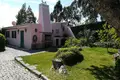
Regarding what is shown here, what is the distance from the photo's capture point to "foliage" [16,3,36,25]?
144ft

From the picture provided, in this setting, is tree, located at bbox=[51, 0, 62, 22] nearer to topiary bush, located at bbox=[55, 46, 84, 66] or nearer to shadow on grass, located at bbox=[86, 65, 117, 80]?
topiary bush, located at bbox=[55, 46, 84, 66]

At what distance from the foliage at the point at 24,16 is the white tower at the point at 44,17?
23149mm

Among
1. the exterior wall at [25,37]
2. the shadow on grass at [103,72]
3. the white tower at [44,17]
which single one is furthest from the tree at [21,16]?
the shadow on grass at [103,72]

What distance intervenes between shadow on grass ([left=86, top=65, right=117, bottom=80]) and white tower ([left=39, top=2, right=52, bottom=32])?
13.9 m

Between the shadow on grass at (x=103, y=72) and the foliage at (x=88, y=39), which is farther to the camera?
the foliage at (x=88, y=39)

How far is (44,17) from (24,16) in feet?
83.1

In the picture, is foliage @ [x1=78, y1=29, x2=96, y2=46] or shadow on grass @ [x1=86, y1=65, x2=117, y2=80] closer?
shadow on grass @ [x1=86, y1=65, x2=117, y2=80]

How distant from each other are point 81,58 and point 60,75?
2.55 m

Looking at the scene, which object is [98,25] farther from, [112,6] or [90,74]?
[112,6]

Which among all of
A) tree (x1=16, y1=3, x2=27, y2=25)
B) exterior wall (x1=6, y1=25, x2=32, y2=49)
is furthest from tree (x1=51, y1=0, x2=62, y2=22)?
exterior wall (x1=6, y1=25, x2=32, y2=49)

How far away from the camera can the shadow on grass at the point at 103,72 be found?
646cm

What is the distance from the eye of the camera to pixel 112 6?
3.61 m

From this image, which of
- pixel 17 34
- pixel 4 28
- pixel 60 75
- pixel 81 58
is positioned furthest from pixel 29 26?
pixel 60 75

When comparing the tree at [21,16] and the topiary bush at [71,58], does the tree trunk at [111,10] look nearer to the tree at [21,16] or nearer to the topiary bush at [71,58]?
the topiary bush at [71,58]
